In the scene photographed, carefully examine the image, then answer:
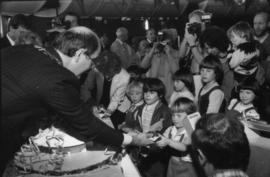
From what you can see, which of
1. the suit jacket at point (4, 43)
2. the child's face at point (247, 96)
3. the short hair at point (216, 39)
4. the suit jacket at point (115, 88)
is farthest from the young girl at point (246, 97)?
the suit jacket at point (4, 43)

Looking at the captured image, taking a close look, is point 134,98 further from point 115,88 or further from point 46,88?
point 46,88

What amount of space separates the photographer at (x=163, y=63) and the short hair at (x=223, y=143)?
270cm

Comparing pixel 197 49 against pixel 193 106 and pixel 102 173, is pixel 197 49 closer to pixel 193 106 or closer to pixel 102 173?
pixel 193 106

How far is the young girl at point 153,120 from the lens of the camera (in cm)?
309

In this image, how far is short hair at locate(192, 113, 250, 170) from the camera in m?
1.64

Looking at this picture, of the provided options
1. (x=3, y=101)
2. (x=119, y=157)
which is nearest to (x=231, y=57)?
(x=119, y=157)

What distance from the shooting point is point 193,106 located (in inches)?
107

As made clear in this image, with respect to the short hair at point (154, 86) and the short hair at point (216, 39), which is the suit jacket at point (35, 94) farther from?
the short hair at point (216, 39)

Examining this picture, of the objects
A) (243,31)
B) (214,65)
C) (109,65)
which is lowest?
(109,65)

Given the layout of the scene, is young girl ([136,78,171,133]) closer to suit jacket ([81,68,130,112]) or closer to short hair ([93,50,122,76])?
suit jacket ([81,68,130,112])

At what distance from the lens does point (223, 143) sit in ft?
5.38

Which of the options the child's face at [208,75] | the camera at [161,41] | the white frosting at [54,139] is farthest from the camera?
the camera at [161,41]

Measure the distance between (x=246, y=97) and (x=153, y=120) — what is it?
85cm

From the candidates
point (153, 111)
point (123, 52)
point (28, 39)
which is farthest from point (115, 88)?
point (123, 52)
